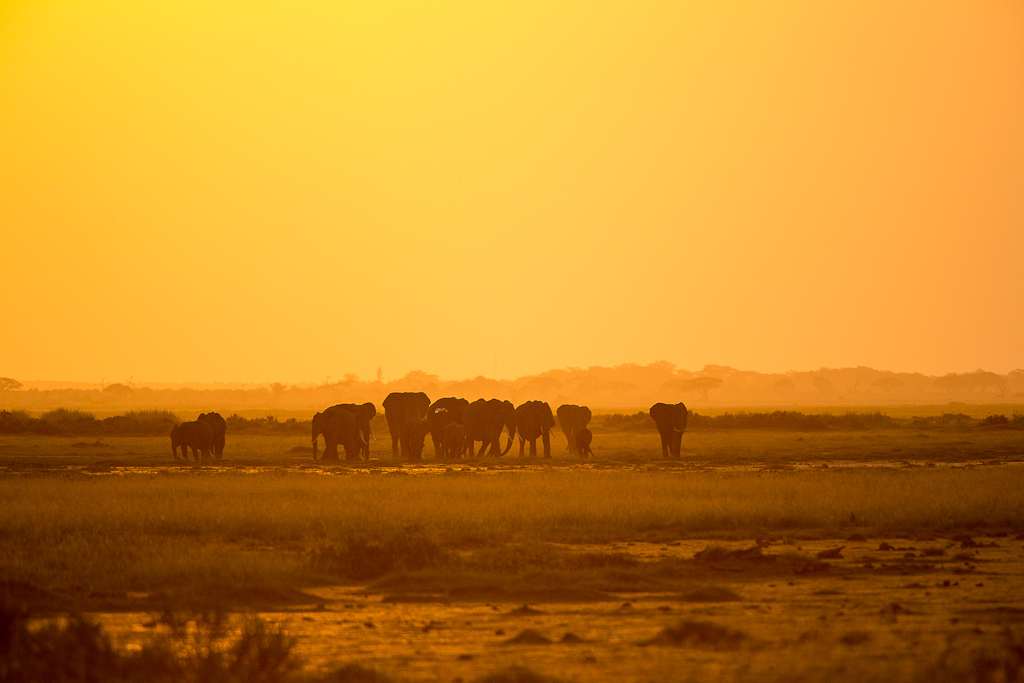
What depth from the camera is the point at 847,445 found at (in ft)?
125

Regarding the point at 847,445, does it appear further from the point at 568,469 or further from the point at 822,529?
the point at 822,529

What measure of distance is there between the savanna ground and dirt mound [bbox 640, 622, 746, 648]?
2cm

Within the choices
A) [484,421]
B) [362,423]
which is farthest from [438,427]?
[362,423]

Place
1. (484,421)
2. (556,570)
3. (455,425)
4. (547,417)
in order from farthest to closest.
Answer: (547,417) → (484,421) → (455,425) → (556,570)

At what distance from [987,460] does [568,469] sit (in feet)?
40.8

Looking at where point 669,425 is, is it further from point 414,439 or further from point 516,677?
point 516,677

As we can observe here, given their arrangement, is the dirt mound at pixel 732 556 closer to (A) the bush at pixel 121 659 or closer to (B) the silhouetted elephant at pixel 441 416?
(A) the bush at pixel 121 659

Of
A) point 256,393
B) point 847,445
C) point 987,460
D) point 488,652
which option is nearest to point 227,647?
point 488,652

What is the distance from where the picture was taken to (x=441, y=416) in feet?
119

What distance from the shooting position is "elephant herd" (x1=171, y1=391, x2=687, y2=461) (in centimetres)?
3350

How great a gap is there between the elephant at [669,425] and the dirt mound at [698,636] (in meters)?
24.6

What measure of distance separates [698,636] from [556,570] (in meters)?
3.49

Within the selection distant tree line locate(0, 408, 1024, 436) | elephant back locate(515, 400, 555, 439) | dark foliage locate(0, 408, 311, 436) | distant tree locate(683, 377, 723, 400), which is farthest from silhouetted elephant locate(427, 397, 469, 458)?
distant tree locate(683, 377, 723, 400)

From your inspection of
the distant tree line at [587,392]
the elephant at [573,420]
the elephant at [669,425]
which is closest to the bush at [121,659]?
the elephant at [669,425]
